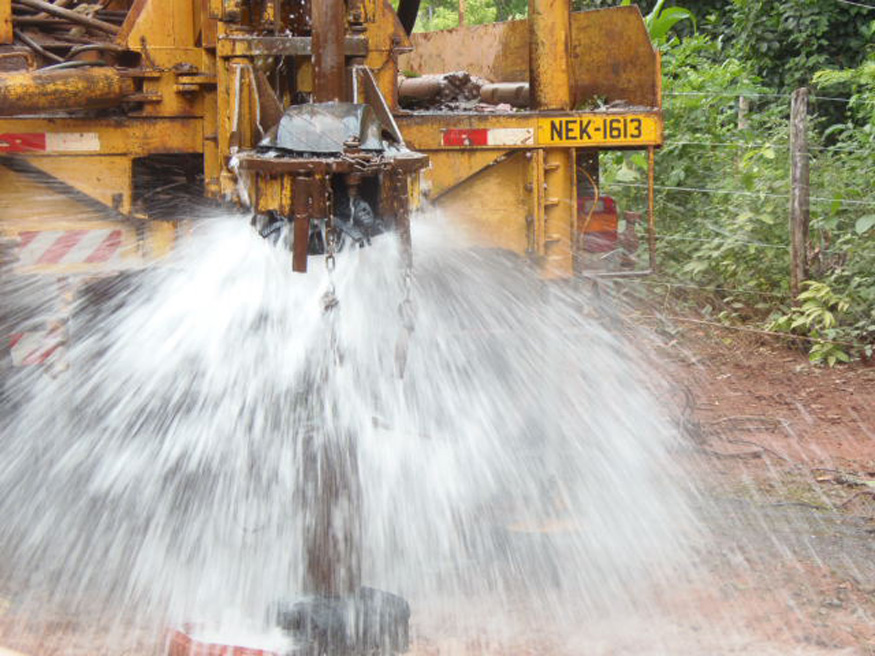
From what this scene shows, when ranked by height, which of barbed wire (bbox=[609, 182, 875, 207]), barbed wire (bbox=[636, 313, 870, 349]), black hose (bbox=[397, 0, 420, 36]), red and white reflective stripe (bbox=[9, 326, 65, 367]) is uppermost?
black hose (bbox=[397, 0, 420, 36])

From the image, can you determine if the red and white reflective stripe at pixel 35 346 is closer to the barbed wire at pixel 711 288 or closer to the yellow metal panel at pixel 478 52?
the yellow metal panel at pixel 478 52

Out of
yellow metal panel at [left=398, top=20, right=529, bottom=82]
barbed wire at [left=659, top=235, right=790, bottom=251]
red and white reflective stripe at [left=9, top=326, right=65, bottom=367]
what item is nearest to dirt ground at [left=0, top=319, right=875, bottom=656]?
barbed wire at [left=659, top=235, right=790, bottom=251]

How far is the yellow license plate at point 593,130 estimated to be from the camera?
15.3 feet

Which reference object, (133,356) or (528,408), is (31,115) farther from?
(528,408)

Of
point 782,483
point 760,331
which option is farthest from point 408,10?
point 760,331

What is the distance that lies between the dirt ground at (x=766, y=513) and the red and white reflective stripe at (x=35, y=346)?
42.3 inches

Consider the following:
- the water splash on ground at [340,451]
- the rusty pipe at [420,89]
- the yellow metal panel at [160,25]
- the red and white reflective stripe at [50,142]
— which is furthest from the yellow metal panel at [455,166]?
Answer: the red and white reflective stripe at [50,142]

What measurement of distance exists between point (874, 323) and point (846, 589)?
3.29m

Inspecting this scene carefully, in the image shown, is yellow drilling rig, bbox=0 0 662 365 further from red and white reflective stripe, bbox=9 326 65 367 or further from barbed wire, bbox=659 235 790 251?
barbed wire, bbox=659 235 790 251

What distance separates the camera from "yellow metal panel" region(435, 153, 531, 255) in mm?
4727

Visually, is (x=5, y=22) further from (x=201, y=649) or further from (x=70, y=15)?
(x=201, y=649)

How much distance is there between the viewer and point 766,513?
4.62m

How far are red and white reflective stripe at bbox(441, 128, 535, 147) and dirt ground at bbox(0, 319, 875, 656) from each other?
5.15 ft

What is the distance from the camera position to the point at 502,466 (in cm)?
497
